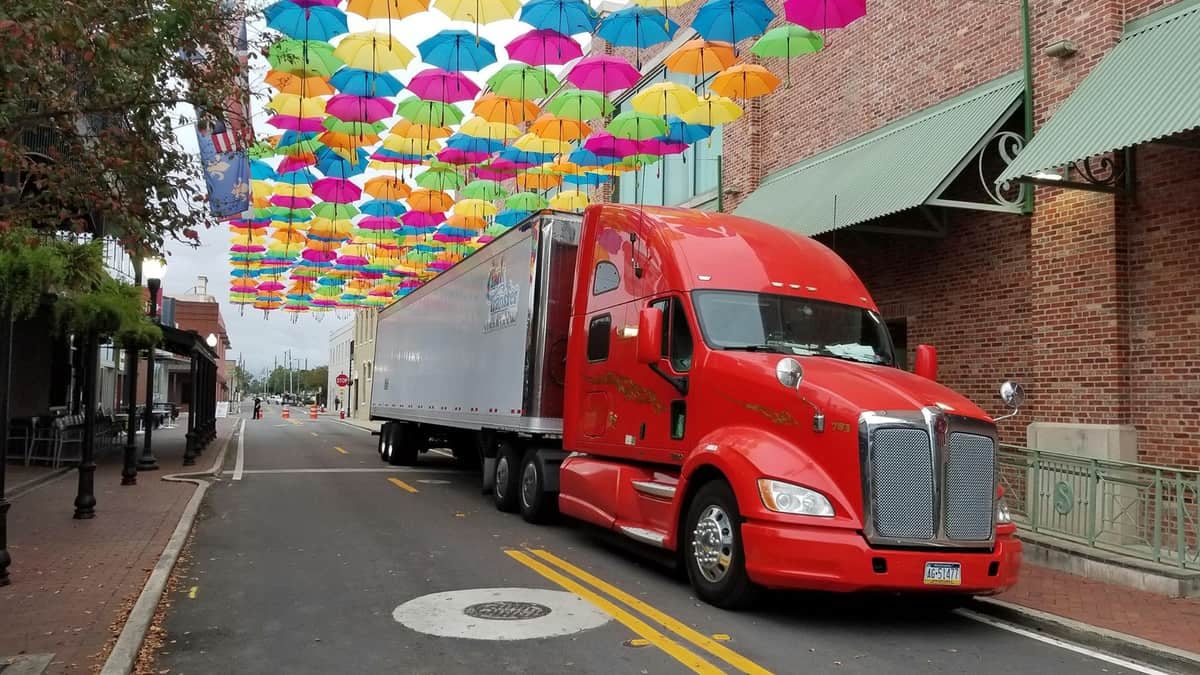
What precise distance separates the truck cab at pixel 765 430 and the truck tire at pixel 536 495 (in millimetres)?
951

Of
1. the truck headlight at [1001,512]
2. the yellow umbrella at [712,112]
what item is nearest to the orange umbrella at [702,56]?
the yellow umbrella at [712,112]

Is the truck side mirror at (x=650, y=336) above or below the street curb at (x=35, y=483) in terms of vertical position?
above

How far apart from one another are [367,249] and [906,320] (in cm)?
2115

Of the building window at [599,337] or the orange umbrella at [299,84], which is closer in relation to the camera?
the building window at [599,337]

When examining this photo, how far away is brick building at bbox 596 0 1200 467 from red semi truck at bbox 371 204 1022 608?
125 inches

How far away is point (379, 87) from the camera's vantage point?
50.0 feet

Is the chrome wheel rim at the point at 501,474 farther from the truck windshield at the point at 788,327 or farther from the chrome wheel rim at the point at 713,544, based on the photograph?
the chrome wheel rim at the point at 713,544

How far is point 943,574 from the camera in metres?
6.55

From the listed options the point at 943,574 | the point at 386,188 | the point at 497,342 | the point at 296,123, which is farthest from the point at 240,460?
the point at 943,574

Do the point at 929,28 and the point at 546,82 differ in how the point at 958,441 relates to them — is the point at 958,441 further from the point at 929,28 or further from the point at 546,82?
the point at 546,82

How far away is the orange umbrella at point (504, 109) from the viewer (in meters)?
16.6

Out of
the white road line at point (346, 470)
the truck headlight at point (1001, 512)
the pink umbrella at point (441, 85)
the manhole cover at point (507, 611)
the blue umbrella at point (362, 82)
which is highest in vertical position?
the pink umbrella at point (441, 85)

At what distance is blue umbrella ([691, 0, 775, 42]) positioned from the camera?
42.7 feet

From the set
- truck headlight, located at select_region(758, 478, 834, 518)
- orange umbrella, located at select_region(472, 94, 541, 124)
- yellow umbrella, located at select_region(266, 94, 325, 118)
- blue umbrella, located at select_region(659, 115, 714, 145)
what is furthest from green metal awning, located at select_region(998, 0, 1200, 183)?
yellow umbrella, located at select_region(266, 94, 325, 118)
